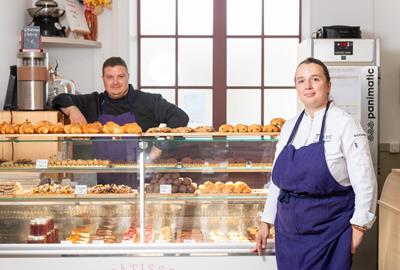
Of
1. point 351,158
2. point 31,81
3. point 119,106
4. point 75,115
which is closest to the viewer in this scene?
point 351,158

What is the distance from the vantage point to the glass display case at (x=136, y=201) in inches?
115

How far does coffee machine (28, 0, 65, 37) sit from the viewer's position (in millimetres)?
4887

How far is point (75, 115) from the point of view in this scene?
3.52 metres

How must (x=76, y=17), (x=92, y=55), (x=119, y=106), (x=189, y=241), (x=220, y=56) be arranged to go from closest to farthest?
1. (x=189, y=241)
2. (x=119, y=106)
3. (x=76, y=17)
4. (x=92, y=55)
5. (x=220, y=56)

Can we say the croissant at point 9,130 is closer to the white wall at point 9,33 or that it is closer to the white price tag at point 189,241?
the white price tag at point 189,241

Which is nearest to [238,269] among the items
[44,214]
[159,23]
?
[44,214]

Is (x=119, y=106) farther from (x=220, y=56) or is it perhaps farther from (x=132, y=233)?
(x=220, y=56)

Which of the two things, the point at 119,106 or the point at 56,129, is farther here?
the point at 119,106

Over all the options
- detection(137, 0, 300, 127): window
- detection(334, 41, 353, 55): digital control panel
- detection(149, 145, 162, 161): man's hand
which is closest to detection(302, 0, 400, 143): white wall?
detection(137, 0, 300, 127): window

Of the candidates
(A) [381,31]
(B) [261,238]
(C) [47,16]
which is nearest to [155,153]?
(B) [261,238]

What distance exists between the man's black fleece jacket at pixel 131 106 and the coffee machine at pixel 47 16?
1.41m

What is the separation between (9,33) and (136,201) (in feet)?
7.55

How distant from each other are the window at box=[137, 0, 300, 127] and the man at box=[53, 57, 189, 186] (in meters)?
2.12

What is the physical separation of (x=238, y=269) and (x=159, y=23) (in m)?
3.47
